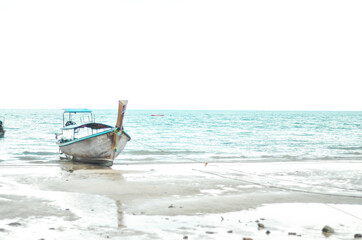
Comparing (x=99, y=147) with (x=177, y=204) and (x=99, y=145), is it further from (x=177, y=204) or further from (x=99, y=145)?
(x=177, y=204)

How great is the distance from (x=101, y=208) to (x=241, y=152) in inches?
805

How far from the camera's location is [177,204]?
38.8 feet

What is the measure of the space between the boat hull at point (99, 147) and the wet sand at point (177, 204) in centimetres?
262

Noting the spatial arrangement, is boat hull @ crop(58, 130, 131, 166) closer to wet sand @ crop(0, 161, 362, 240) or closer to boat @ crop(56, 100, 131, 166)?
boat @ crop(56, 100, 131, 166)

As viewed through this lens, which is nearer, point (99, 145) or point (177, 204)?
point (177, 204)

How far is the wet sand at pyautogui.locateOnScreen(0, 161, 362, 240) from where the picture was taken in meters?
9.05

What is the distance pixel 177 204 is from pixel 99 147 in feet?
36.2

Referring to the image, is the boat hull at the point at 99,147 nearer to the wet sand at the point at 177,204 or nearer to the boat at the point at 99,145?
the boat at the point at 99,145

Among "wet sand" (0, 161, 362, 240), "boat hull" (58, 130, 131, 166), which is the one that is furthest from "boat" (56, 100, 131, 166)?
"wet sand" (0, 161, 362, 240)

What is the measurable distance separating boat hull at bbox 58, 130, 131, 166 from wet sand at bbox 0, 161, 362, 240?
2.62m

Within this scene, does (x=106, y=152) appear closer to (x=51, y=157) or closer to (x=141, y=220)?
(x=51, y=157)

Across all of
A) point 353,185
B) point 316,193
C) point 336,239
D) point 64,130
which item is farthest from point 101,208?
point 64,130

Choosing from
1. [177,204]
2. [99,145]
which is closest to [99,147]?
[99,145]

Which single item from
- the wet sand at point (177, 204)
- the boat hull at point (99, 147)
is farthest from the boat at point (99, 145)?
the wet sand at point (177, 204)
